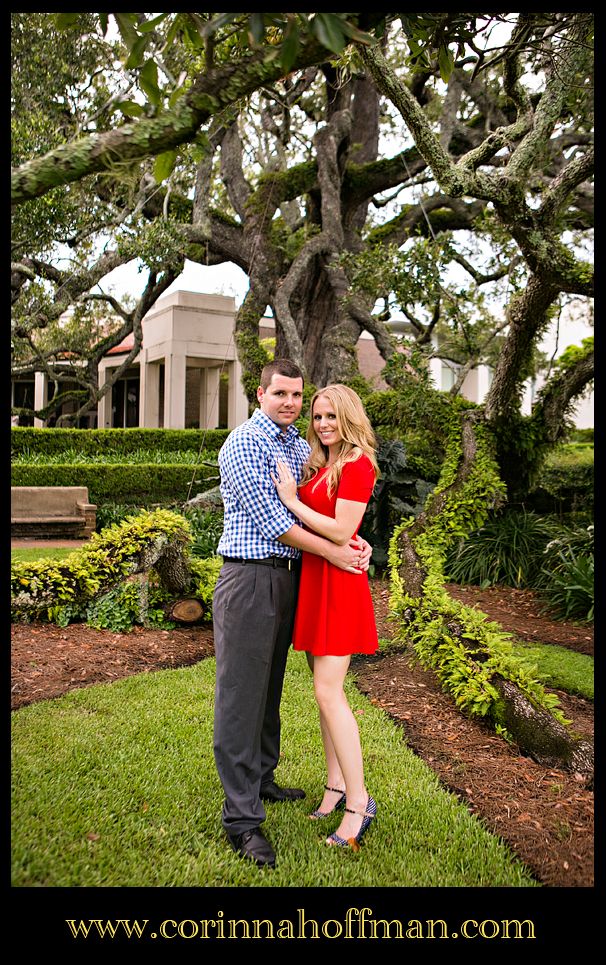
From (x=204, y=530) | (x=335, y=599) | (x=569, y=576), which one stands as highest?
(x=335, y=599)

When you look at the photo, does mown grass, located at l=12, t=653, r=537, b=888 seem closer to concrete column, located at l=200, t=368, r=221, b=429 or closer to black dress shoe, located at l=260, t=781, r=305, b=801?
black dress shoe, located at l=260, t=781, r=305, b=801

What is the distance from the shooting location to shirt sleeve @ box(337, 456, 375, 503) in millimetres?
3086

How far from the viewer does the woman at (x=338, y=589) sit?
10.1ft

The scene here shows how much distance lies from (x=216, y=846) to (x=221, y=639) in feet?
2.77

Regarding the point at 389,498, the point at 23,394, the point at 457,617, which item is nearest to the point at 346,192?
the point at 389,498

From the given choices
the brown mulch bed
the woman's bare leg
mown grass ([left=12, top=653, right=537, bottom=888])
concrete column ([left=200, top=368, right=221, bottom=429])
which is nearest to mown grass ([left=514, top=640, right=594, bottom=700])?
the brown mulch bed

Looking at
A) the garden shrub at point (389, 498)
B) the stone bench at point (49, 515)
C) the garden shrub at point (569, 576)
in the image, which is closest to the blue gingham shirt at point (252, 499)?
the garden shrub at point (569, 576)

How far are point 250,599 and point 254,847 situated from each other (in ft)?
3.24

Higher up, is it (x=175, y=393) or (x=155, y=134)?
(x=175, y=393)

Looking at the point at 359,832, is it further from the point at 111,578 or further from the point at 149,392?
the point at 149,392

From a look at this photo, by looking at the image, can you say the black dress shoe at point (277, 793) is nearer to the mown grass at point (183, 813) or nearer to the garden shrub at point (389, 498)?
the mown grass at point (183, 813)

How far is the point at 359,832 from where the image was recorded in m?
3.15

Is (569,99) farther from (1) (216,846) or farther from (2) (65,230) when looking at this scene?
(2) (65,230)
